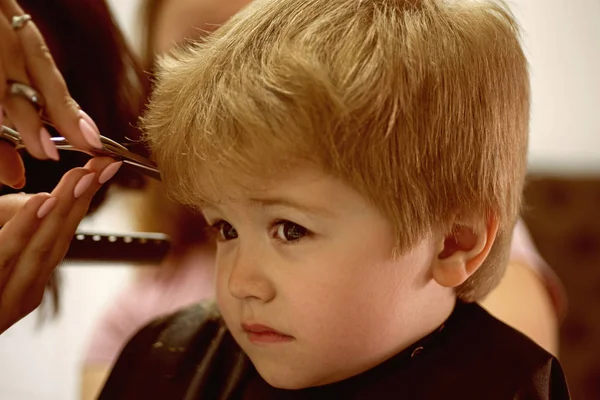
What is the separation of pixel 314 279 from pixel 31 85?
285 mm

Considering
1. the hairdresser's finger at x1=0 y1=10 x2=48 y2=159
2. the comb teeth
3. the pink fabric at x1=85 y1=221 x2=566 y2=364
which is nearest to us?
the hairdresser's finger at x1=0 y1=10 x2=48 y2=159

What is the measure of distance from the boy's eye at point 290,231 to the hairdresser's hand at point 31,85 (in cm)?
19

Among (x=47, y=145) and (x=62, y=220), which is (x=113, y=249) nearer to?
(x=62, y=220)

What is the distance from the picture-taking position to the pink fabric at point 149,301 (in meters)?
1.32

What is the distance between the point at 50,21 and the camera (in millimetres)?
925

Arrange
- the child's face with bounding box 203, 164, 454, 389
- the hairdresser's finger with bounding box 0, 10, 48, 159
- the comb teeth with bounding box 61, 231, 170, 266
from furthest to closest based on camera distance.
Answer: the comb teeth with bounding box 61, 231, 170, 266, the child's face with bounding box 203, 164, 454, 389, the hairdresser's finger with bounding box 0, 10, 48, 159

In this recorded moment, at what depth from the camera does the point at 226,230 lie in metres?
0.70

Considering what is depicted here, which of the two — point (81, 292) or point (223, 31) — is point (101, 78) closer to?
point (223, 31)

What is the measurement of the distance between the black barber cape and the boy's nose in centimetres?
17

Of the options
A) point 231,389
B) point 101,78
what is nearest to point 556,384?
point 231,389

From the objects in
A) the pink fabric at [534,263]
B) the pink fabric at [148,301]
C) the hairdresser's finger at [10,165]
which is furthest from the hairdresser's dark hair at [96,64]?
the pink fabric at [534,263]

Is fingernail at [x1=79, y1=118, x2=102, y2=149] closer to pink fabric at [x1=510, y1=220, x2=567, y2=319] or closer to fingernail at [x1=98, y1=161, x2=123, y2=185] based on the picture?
fingernail at [x1=98, y1=161, x2=123, y2=185]

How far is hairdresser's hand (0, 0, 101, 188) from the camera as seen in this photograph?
0.50 meters

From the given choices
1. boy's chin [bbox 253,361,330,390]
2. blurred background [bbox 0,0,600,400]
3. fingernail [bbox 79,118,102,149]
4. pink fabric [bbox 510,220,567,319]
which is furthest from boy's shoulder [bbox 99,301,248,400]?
blurred background [bbox 0,0,600,400]
